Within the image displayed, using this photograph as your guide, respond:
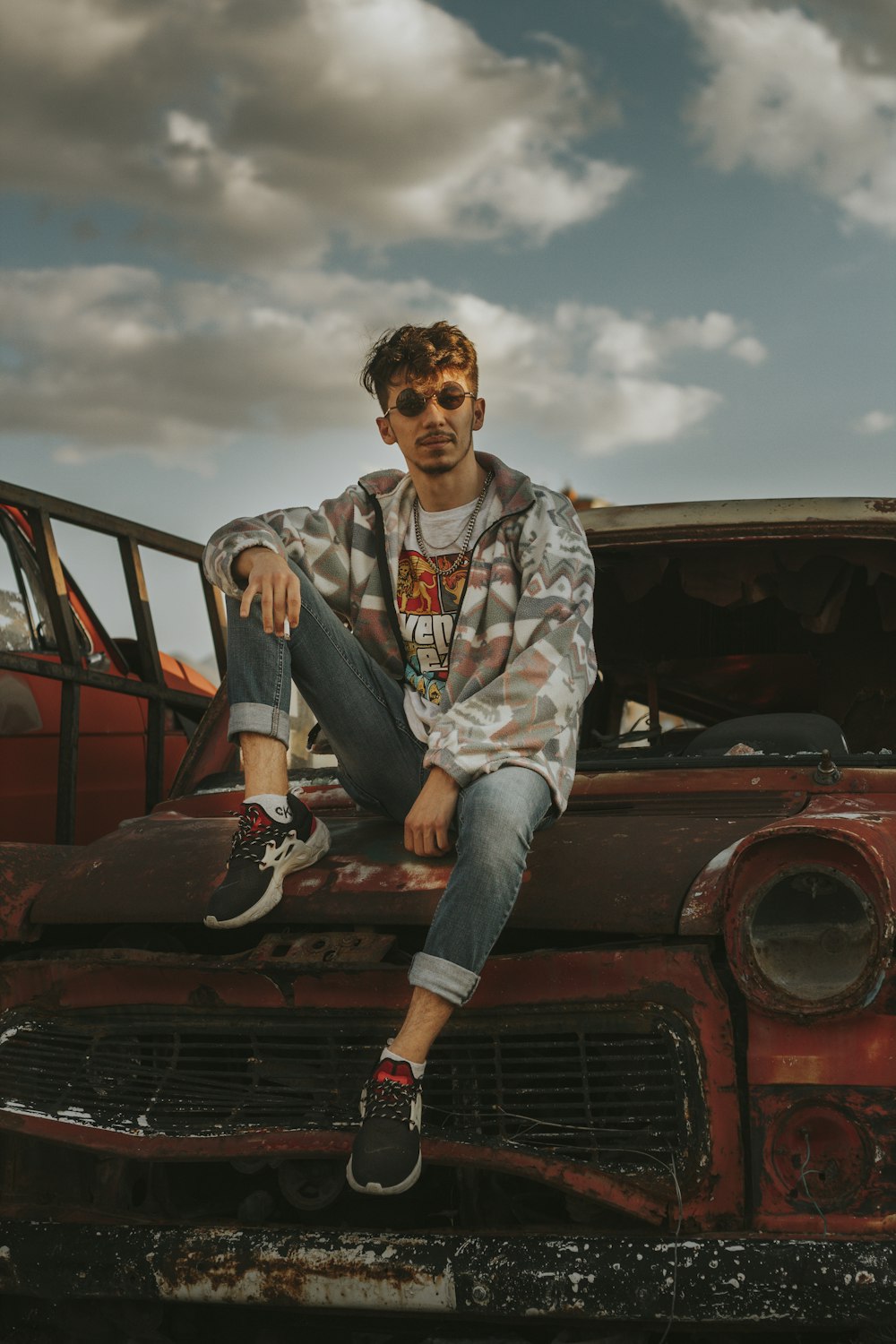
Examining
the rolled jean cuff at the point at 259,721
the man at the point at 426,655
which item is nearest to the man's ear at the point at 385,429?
the man at the point at 426,655

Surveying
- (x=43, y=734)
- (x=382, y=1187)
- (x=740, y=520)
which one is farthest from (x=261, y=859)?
(x=43, y=734)

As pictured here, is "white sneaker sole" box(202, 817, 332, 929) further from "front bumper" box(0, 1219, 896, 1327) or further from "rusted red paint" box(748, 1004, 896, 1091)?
"rusted red paint" box(748, 1004, 896, 1091)

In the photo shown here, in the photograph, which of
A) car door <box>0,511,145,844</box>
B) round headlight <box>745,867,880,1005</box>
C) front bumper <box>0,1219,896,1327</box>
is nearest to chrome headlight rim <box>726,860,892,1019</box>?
round headlight <box>745,867,880,1005</box>

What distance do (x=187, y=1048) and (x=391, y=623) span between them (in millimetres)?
1046

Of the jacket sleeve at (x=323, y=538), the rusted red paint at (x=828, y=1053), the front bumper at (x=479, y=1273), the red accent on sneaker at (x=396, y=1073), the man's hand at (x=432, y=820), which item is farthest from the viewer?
the jacket sleeve at (x=323, y=538)

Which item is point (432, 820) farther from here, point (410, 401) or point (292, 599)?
point (410, 401)

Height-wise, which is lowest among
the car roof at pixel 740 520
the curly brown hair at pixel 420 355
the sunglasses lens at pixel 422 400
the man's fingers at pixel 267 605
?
the man's fingers at pixel 267 605

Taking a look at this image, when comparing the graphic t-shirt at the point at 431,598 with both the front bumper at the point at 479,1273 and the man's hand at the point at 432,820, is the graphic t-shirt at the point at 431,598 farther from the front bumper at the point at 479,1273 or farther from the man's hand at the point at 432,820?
the front bumper at the point at 479,1273

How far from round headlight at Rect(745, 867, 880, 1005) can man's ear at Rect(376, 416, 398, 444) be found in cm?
144

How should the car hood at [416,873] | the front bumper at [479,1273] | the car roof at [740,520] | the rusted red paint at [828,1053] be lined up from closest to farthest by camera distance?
1. the front bumper at [479,1273]
2. the rusted red paint at [828,1053]
3. the car hood at [416,873]
4. the car roof at [740,520]

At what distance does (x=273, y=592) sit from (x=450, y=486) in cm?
56

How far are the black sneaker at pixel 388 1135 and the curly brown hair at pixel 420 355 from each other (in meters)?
1.53

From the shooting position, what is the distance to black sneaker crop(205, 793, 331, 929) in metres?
2.67

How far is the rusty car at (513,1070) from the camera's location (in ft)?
7.50
